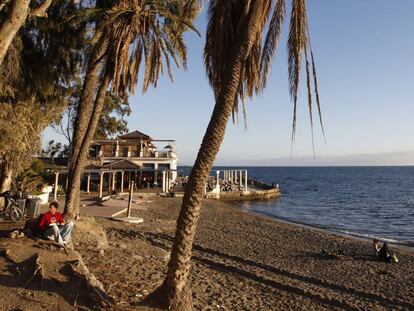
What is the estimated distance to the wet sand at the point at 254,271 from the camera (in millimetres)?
8992

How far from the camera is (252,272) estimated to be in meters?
12.5

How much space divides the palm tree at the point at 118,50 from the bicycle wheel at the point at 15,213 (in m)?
2.06

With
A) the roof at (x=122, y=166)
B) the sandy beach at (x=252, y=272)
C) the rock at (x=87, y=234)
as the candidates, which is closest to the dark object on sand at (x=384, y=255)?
the sandy beach at (x=252, y=272)

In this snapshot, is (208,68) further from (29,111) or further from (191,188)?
(29,111)

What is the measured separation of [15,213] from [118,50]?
630cm

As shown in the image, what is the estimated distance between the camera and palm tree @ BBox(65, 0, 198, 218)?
39.7 ft

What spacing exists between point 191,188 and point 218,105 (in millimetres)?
1398

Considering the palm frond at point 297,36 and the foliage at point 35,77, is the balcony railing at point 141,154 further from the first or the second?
the palm frond at point 297,36

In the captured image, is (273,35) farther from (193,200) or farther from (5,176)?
(5,176)

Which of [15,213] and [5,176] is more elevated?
[5,176]

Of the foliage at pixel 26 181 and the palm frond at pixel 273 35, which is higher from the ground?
the palm frond at pixel 273 35

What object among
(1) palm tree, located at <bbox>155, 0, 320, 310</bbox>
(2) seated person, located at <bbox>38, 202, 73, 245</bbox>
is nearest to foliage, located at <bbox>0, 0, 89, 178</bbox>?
(2) seated person, located at <bbox>38, 202, 73, 245</bbox>

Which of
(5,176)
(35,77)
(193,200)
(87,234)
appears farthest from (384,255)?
(5,176)

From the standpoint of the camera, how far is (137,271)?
9.67 meters
